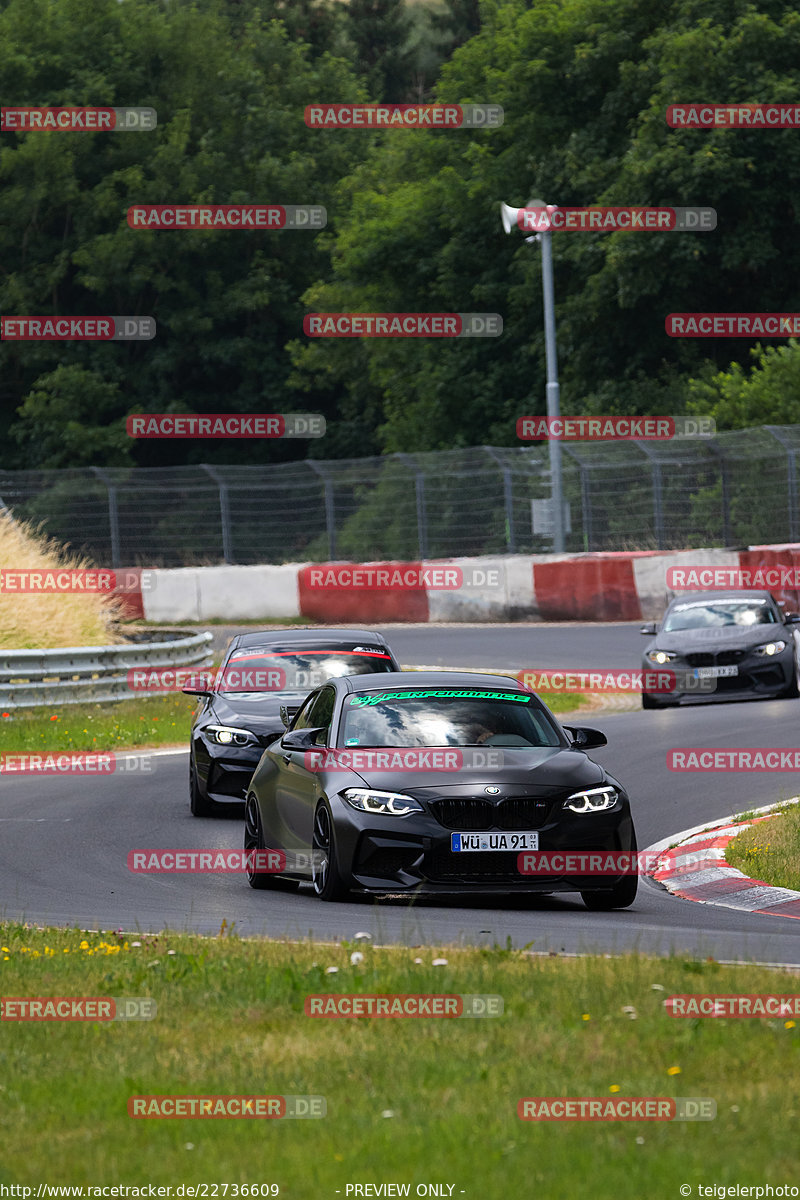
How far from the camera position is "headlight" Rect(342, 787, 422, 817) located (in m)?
10.5

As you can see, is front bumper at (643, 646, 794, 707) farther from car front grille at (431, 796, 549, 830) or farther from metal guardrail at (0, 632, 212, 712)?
car front grille at (431, 796, 549, 830)

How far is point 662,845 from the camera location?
43.3ft

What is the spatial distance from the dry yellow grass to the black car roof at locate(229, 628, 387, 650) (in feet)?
25.2

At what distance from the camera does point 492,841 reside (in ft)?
34.2

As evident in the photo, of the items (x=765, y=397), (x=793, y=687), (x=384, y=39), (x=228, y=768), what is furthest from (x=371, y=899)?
(x=384, y=39)

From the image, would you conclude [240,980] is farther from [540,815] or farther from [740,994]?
[540,815]

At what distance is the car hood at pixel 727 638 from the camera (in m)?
22.4

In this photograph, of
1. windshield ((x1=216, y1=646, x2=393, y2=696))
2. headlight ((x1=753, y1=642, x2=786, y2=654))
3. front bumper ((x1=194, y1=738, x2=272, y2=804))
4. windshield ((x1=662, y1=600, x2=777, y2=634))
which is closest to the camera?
front bumper ((x1=194, y1=738, x2=272, y2=804))

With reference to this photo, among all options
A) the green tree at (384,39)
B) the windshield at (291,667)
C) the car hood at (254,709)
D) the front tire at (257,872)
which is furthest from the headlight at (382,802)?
the green tree at (384,39)

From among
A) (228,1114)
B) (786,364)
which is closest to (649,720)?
(228,1114)

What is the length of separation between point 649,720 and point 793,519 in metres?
13.3

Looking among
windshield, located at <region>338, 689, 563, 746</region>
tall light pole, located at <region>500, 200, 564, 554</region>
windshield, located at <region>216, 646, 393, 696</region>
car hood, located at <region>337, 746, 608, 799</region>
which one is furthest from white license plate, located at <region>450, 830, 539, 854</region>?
tall light pole, located at <region>500, 200, 564, 554</region>

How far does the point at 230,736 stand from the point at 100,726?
699cm

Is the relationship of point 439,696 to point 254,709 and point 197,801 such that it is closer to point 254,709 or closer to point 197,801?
point 254,709
